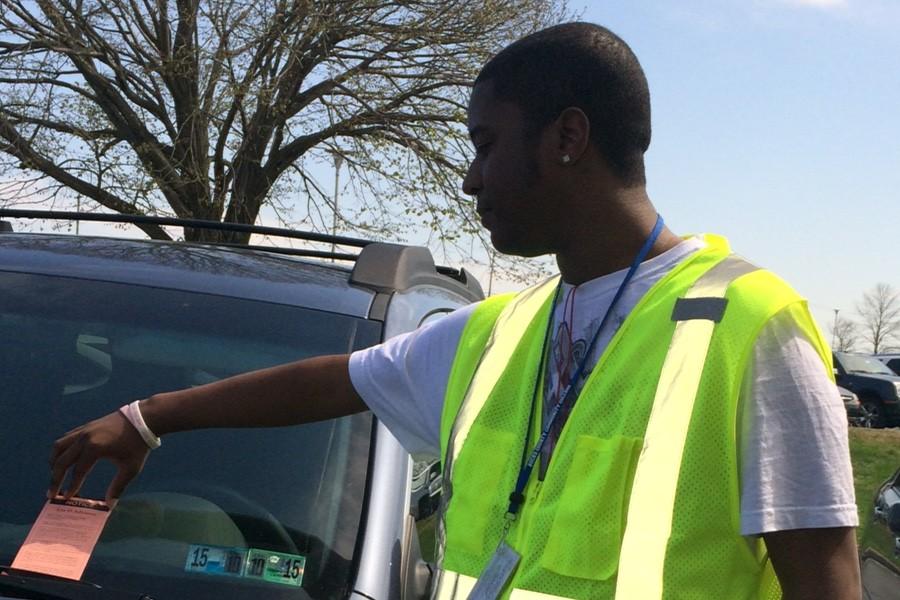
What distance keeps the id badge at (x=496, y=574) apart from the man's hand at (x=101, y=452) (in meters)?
0.76

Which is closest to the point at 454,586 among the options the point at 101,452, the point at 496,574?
the point at 496,574

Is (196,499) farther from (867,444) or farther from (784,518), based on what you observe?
(867,444)

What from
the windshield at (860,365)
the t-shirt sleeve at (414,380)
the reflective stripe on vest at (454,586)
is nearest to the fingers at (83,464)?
the t-shirt sleeve at (414,380)

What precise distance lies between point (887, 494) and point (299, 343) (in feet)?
9.11

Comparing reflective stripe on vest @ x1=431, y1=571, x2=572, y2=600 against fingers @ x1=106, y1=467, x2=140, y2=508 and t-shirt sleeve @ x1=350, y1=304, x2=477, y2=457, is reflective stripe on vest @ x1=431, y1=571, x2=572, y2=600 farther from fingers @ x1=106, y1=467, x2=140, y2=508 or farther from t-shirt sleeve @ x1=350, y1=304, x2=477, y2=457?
fingers @ x1=106, y1=467, x2=140, y2=508

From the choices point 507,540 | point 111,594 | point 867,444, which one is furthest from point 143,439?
point 867,444

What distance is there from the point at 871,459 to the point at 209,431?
12025mm

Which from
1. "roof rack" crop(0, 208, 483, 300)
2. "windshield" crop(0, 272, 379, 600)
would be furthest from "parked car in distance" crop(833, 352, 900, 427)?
"windshield" crop(0, 272, 379, 600)

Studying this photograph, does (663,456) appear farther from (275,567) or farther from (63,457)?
(63,457)

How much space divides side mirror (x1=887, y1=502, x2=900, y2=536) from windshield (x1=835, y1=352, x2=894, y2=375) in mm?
22986

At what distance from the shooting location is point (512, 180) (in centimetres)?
180

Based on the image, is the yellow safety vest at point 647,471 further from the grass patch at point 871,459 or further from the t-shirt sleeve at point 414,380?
the grass patch at point 871,459

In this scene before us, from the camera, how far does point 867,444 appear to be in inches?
583

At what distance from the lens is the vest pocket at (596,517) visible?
4.85 ft
